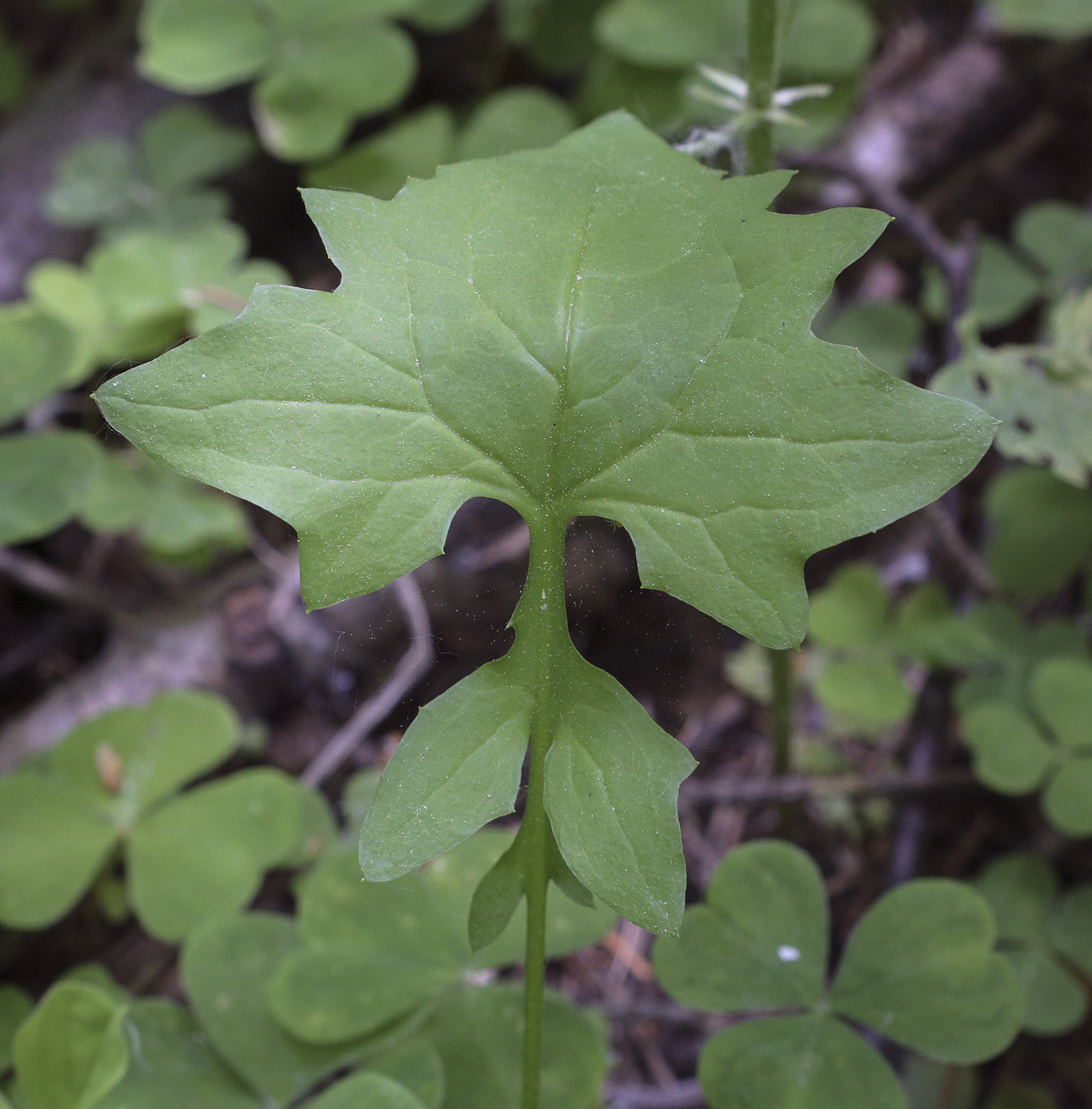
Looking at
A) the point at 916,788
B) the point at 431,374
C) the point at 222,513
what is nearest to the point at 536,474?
the point at 431,374

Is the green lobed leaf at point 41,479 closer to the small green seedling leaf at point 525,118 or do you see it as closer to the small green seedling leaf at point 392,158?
the small green seedling leaf at point 392,158

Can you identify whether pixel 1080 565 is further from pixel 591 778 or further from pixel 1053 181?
pixel 591 778

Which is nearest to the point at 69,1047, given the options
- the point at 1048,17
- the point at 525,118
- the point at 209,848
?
A: the point at 209,848

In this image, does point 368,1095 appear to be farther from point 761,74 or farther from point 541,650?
point 761,74

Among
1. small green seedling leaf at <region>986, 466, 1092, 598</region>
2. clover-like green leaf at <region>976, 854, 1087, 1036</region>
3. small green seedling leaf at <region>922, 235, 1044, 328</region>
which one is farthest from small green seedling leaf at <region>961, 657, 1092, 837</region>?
small green seedling leaf at <region>922, 235, 1044, 328</region>

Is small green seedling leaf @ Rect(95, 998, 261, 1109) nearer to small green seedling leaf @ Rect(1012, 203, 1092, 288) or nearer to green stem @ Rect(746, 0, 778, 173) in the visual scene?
green stem @ Rect(746, 0, 778, 173)

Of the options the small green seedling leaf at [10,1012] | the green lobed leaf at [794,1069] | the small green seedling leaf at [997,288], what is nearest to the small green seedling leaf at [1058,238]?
the small green seedling leaf at [997,288]
